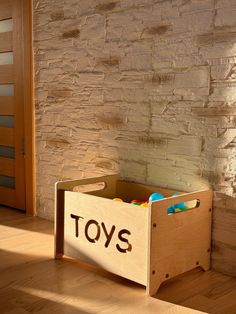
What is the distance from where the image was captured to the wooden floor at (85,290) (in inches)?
61.7

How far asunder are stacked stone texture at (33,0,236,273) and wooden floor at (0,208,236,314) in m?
0.24

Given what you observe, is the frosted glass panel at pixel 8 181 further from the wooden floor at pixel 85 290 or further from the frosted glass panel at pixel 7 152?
the wooden floor at pixel 85 290

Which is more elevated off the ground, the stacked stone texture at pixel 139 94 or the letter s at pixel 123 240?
the stacked stone texture at pixel 139 94

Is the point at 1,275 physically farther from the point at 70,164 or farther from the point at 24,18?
the point at 24,18

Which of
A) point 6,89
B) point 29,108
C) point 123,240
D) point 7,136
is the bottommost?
point 123,240

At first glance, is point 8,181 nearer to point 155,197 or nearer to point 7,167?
point 7,167

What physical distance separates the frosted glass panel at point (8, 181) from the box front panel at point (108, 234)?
Result: 1.06 meters

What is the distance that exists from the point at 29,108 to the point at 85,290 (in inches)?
55.0

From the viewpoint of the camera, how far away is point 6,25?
2.88 metres

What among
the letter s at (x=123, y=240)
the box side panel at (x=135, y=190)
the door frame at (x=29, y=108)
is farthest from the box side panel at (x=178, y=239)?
the door frame at (x=29, y=108)

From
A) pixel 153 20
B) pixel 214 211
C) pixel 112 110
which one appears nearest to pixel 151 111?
pixel 112 110

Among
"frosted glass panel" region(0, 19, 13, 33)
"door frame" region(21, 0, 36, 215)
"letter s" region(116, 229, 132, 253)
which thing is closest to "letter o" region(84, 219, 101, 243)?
"letter s" region(116, 229, 132, 253)

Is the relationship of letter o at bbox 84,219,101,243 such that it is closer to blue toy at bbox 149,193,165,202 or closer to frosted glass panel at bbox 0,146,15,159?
blue toy at bbox 149,193,165,202

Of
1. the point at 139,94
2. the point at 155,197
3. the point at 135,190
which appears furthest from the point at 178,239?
the point at 139,94
